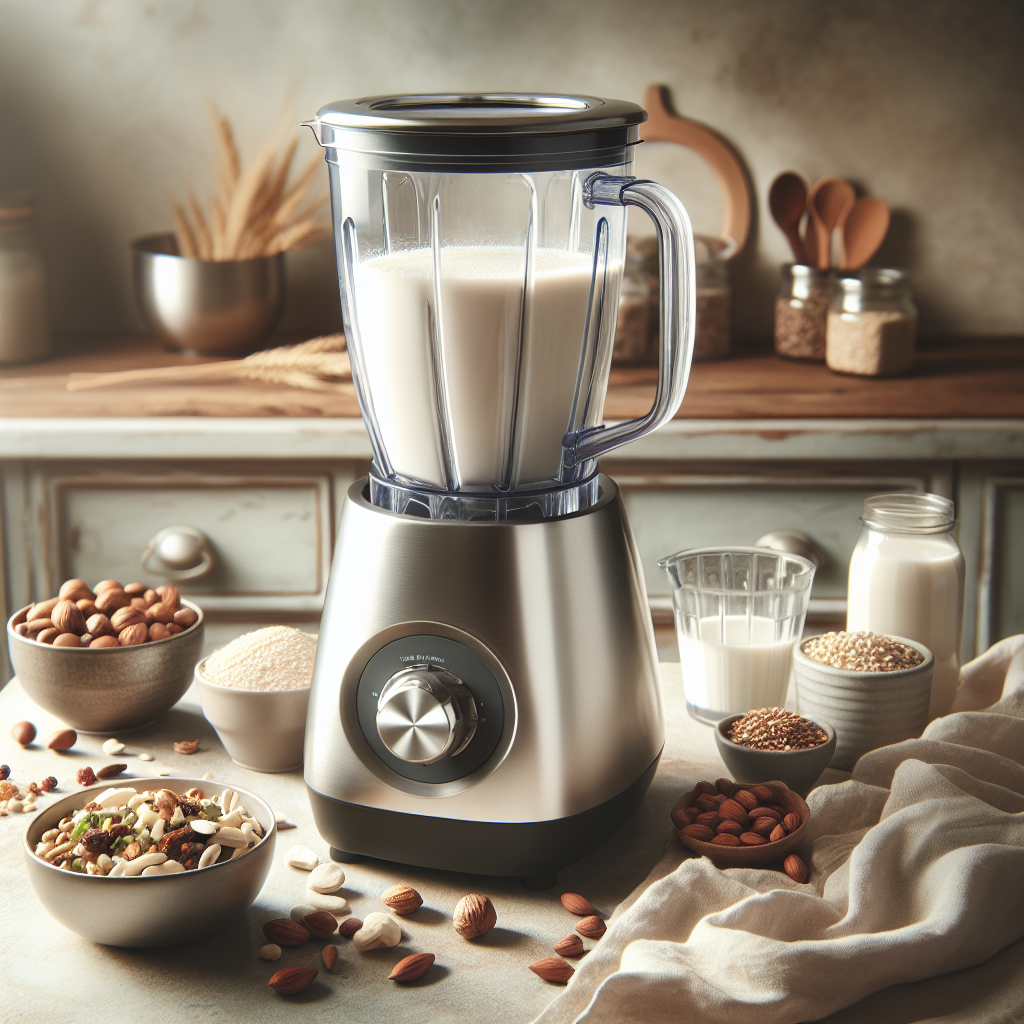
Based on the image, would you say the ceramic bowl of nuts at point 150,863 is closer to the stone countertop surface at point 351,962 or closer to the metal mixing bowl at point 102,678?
the stone countertop surface at point 351,962

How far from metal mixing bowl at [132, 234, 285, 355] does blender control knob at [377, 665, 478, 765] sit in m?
1.28

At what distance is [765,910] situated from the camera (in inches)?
24.8

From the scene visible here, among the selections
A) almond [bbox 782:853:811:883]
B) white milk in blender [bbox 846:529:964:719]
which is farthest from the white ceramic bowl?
white milk in blender [bbox 846:529:964:719]

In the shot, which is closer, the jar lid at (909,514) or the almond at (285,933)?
the almond at (285,933)

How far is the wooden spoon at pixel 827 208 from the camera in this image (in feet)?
6.49

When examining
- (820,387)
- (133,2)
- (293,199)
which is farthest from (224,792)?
(133,2)

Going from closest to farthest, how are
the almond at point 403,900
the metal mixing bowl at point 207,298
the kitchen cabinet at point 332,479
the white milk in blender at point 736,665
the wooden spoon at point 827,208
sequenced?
the almond at point 403,900, the white milk in blender at point 736,665, the kitchen cabinet at point 332,479, the metal mixing bowl at point 207,298, the wooden spoon at point 827,208

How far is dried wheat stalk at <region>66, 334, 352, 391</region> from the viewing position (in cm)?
172

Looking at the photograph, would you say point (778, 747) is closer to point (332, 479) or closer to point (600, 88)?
point (332, 479)

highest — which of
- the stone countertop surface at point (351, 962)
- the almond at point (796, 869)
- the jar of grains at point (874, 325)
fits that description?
the jar of grains at point (874, 325)

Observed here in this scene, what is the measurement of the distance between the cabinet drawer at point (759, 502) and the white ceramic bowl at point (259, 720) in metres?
0.87

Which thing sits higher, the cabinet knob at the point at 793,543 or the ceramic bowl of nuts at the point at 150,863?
the cabinet knob at the point at 793,543

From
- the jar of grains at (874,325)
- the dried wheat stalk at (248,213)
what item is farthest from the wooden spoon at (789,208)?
the dried wheat stalk at (248,213)

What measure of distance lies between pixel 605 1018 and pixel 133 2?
6.32 ft
